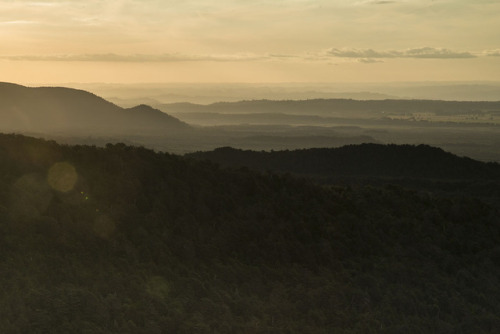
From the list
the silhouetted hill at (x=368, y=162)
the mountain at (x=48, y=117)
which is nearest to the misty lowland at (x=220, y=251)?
the silhouetted hill at (x=368, y=162)

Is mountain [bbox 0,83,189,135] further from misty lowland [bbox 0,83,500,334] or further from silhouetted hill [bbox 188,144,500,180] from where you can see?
misty lowland [bbox 0,83,500,334]

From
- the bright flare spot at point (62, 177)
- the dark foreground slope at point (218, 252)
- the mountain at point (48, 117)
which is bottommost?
the dark foreground slope at point (218, 252)

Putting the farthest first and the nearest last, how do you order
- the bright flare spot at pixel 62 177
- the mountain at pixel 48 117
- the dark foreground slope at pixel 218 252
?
the mountain at pixel 48 117 < the bright flare spot at pixel 62 177 < the dark foreground slope at pixel 218 252

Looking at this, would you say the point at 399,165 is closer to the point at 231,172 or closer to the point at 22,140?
the point at 231,172

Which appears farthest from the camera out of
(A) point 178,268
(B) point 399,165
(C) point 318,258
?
(B) point 399,165

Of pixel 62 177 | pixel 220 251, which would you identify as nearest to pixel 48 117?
pixel 62 177

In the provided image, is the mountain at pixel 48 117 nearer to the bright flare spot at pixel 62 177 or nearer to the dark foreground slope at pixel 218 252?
the bright flare spot at pixel 62 177

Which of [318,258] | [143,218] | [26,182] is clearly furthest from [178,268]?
[26,182]
